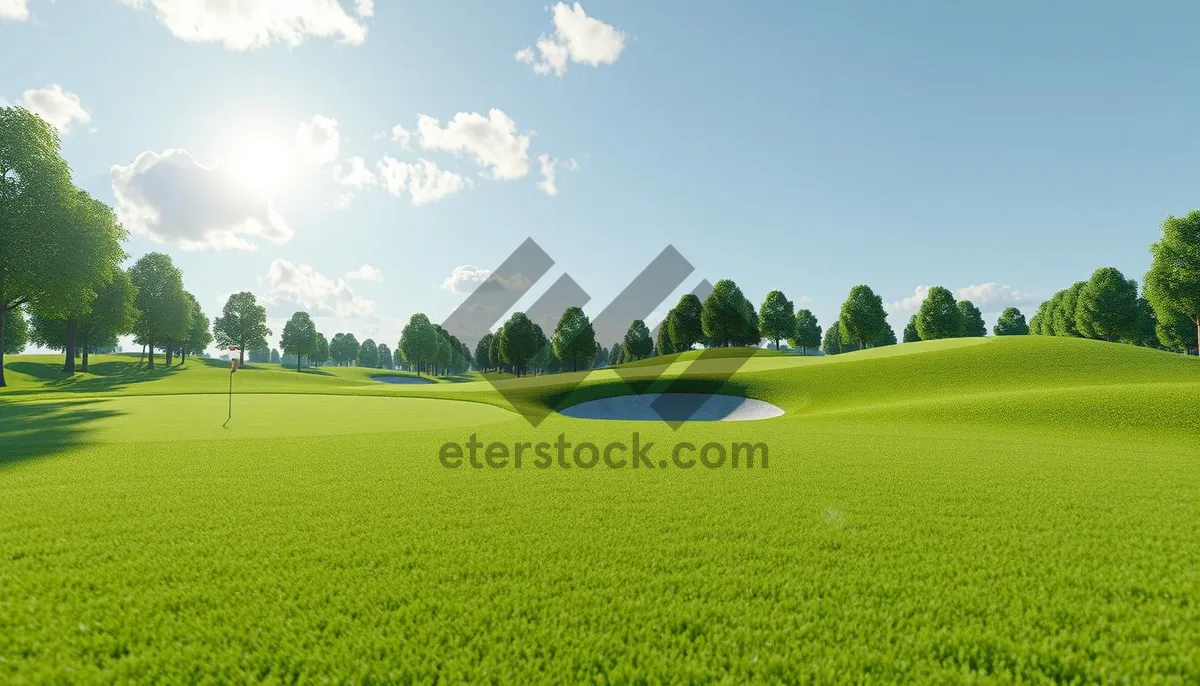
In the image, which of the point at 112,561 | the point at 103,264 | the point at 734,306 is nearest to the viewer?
the point at 112,561

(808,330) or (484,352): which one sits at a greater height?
(808,330)

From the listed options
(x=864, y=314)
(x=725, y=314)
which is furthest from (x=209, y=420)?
(x=864, y=314)

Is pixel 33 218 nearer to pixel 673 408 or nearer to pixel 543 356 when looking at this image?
pixel 673 408

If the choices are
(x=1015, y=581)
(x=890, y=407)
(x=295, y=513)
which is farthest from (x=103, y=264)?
(x=890, y=407)

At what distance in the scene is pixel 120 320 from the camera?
1908 inches

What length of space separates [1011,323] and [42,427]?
132 m

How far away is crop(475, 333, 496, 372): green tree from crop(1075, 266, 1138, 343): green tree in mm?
90250

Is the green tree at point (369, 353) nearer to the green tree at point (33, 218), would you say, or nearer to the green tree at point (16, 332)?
the green tree at point (16, 332)

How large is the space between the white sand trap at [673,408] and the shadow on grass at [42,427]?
22.5 meters

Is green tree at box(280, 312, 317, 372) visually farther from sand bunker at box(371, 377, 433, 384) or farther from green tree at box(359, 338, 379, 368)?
green tree at box(359, 338, 379, 368)

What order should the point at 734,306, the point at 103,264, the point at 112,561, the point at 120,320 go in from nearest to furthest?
the point at 112,561, the point at 103,264, the point at 120,320, the point at 734,306

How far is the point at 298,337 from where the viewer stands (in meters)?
87.7

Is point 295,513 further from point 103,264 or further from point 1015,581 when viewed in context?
point 103,264

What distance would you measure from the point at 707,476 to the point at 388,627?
279 inches
